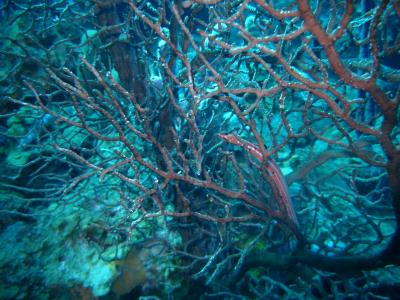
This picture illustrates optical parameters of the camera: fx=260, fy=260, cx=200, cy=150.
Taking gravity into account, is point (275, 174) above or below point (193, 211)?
above

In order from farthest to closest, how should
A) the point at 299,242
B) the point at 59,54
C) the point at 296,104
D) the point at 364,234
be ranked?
the point at 296,104, the point at 59,54, the point at 364,234, the point at 299,242

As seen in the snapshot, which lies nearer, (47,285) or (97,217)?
(47,285)

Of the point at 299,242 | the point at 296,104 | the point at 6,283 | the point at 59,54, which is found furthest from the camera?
the point at 296,104

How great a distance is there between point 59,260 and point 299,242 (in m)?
2.83

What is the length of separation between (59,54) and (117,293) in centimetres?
430

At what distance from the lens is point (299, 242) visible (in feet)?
8.72

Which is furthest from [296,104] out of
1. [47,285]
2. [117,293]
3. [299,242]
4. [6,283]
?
[6,283]

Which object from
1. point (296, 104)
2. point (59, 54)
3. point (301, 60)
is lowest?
point (301, 60)

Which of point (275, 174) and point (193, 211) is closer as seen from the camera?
point (275, 174)

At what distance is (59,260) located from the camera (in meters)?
3.21

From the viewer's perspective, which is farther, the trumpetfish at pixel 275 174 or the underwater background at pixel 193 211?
the underwater background at pixel 193 211

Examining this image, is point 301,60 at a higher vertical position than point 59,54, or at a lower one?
lower

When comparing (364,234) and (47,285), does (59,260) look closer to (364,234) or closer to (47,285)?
(47,285)

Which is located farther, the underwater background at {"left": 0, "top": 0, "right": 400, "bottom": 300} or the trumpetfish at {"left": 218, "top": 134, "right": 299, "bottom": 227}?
the underwater background at {"left": 0, "top": 0, "right": 400, "bottom": 300}
